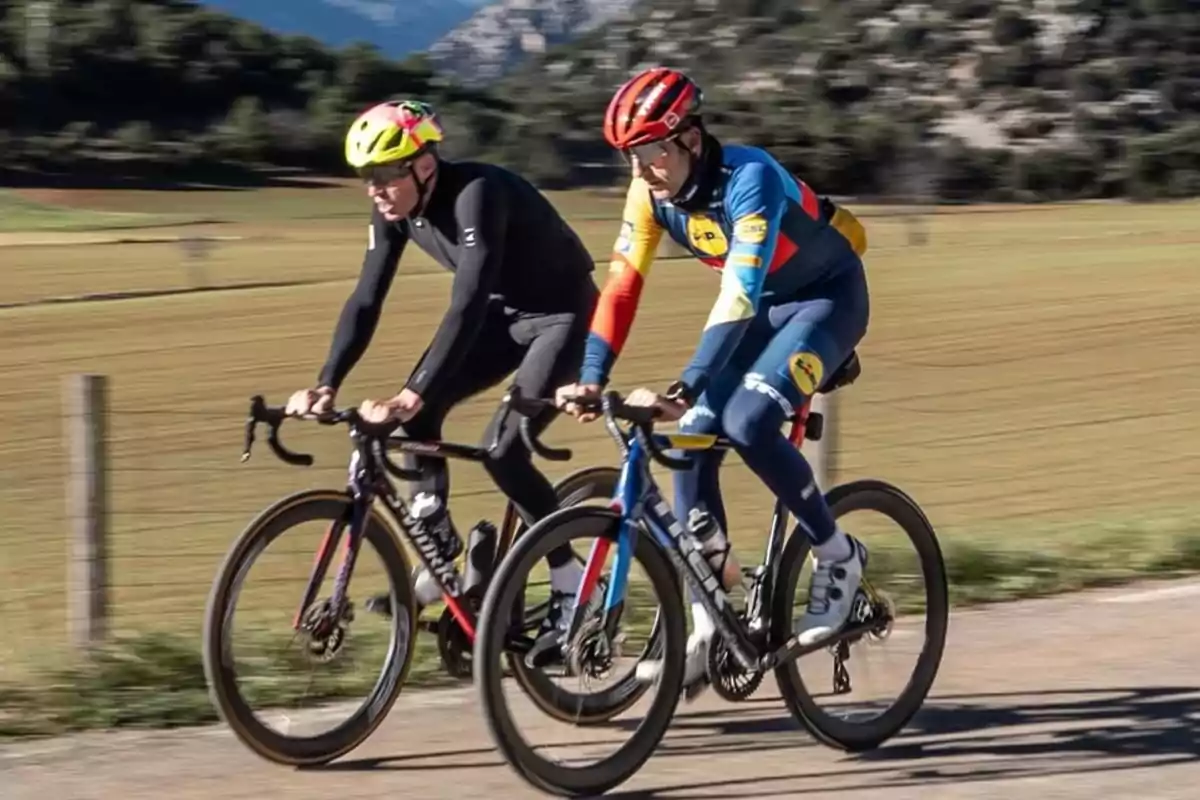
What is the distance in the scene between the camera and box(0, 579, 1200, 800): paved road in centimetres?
479

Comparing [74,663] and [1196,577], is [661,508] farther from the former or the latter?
[1196,577]

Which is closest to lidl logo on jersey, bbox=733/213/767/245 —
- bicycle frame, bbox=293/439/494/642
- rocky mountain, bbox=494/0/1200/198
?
bicycle frame, bbox=293/439/494/642

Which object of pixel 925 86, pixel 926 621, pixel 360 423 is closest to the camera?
pixel 360 423

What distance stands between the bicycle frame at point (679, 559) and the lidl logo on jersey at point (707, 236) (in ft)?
1.61

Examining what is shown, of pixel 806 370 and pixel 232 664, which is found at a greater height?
pixel 806 370

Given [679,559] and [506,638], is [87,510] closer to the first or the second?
[506,638]

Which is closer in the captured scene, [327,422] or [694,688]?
[327,422]

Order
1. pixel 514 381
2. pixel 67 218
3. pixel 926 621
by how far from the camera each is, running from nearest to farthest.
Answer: pixel 514 381 < pixel 926 621 < pixel 67 218

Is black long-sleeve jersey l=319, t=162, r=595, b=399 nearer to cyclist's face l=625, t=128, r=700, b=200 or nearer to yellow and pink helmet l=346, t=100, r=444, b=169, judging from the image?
yellow and pink helmet l=346, t=100, r=444, b=169

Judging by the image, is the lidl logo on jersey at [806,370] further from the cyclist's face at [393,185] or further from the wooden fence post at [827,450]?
the wooden fence post at [827,450]

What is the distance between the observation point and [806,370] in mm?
5066

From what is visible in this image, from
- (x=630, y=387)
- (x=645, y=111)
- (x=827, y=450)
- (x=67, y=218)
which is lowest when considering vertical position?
(x=67, y=218)

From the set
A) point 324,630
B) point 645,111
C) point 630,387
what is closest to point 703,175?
point 645,111

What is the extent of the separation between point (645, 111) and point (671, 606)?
1.25 metres
